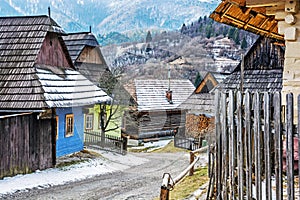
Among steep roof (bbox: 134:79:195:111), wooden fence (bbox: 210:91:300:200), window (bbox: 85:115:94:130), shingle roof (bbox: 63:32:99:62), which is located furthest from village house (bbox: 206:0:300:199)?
steep roof (bbox: 134:79:195:111)

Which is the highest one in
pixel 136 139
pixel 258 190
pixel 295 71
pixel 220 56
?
pixel 220 56

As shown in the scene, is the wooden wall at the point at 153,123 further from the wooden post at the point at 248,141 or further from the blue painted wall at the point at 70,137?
the wooden post at the point at 248,141

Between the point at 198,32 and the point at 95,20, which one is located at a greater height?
the point at 95,20

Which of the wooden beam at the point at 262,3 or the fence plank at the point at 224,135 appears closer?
the fence plank at the point at 224,135

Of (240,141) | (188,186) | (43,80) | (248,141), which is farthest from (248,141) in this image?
(43,80)

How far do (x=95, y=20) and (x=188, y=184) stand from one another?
36973 millimetres

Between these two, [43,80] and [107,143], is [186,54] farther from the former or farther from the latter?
[43,80]

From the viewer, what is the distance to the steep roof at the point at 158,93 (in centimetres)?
2033

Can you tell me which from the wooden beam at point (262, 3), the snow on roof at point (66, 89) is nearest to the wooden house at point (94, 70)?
the snow on roof at point (66, 89)

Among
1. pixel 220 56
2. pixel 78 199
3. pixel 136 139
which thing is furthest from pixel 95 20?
pixel 78 199

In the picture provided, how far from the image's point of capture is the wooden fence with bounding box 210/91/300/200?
2959mm

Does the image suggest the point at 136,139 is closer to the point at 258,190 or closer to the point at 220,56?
the point at 220,56

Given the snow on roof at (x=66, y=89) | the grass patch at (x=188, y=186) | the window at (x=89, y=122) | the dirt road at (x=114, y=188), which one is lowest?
the dirt road at (x=114, y=188)

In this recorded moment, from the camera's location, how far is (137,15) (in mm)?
41031
